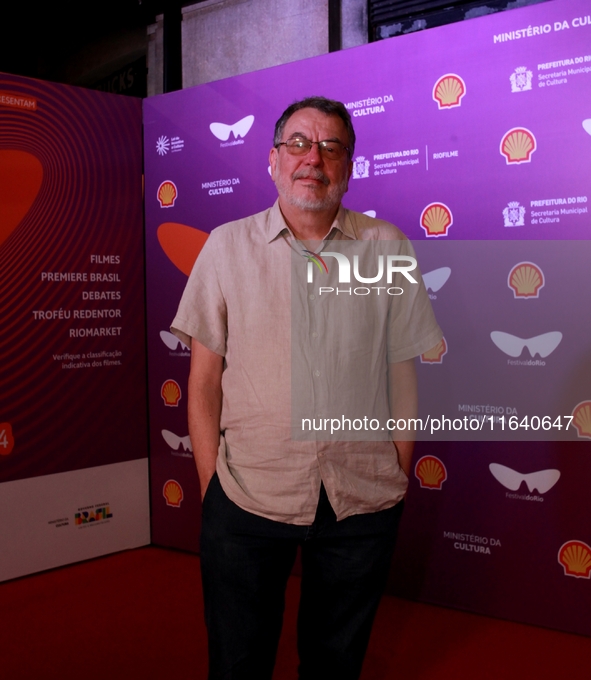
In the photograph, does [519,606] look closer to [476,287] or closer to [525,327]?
[525,327]

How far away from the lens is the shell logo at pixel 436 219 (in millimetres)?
2865

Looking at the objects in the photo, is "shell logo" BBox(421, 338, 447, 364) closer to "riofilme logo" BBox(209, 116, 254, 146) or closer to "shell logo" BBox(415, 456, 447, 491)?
"shell logo" BBox(415, 456, 447, 491)

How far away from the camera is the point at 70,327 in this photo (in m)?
3.46

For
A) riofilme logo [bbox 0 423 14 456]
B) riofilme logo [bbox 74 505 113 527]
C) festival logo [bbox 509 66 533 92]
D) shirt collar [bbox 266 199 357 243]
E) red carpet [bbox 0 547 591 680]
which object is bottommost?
red carpet [bbox 0 547 591 680]

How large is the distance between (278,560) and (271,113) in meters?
2.29

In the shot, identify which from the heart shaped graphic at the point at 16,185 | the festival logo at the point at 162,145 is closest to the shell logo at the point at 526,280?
the festival logo at the point at 162,145

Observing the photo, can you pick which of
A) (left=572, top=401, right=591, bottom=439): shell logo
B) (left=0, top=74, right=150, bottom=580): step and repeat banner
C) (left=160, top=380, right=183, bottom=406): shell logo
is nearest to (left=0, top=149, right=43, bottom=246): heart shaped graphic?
(left=0, top=74, right=150, bottom=580): step and repeat banner

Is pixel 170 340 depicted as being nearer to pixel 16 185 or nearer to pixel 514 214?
pixel 16 185

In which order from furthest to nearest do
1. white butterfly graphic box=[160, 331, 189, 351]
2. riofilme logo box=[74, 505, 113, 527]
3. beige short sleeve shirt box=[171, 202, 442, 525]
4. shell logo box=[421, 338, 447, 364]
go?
white butterfly graphic box=[160, 331, 189, 351] → riofilme logo box=[74, 505, 113, 527] → shell logo box=[421, 338, 447, 364] → beige short sleeve shirt box=[171, 202, 442, 525]

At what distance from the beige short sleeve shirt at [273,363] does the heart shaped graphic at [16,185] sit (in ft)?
6.17

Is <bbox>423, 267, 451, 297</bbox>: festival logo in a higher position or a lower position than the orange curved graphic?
lower

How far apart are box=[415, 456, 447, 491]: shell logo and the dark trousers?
126cm

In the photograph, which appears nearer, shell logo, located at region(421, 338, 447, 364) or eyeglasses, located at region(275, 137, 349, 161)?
eyeglasses, located at region(275, 137, 349, 161)

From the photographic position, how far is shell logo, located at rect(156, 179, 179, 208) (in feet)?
11.8
